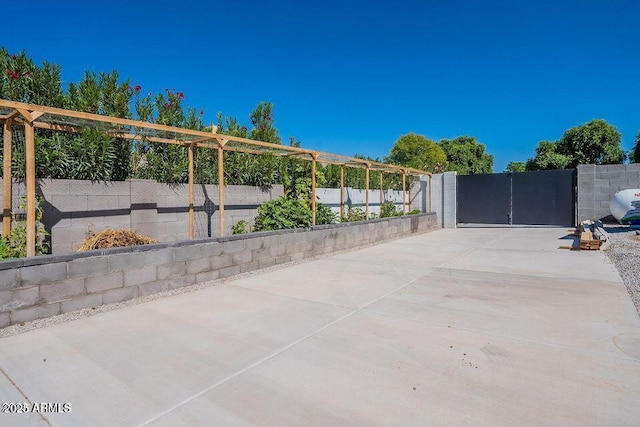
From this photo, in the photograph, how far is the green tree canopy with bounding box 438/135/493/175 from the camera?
37.4 m

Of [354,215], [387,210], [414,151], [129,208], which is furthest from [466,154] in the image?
[129,208]

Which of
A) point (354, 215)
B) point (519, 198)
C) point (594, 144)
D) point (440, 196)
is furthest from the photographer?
point (594, 144)

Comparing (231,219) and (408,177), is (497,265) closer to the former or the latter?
(231,219)

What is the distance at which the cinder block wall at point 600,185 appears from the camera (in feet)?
36.2

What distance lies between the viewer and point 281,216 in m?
6.64

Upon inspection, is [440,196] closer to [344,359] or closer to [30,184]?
[344,359]

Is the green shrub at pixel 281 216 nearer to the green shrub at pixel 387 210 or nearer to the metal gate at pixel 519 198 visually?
the green shrub at pixel 387 210

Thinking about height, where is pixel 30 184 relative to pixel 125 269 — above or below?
above

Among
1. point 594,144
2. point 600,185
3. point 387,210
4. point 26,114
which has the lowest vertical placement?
point 387,210

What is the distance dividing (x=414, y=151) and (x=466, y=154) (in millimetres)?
7192

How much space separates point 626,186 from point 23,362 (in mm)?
14453

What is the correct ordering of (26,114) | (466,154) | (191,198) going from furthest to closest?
(466,154) → (191,198) → (26,114)

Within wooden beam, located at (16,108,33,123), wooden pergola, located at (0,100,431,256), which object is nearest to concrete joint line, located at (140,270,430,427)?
wooden pergola, located at (0,100,431,256)

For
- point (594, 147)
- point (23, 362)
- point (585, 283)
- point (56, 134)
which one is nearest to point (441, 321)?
point (585, 283)
